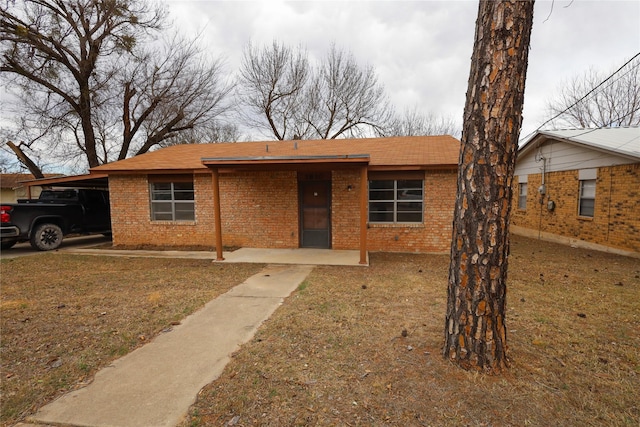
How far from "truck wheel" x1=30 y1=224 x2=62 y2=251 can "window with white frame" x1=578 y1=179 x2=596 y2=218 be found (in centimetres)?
1685

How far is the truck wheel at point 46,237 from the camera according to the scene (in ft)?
30.0

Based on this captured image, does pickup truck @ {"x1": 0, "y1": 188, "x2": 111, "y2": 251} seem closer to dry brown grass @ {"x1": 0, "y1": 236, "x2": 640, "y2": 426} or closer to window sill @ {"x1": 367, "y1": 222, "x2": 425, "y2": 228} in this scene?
dry brown grass @ {"x1": 0, "y1": 236, "x2": 640, "y2": 426}

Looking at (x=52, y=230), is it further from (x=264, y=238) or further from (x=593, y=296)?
(x=593, y=296)

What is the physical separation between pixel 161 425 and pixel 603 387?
3.38 meters

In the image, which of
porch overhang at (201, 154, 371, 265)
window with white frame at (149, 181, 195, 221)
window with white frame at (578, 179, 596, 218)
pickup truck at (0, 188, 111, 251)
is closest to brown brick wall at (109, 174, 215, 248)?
window with white frame at (149, 181, 195, 221)

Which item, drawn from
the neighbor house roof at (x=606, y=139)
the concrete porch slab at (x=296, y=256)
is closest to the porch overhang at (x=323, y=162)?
the concrete porch slab at (x=296, y=256)

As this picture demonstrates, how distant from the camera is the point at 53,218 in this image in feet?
31.3

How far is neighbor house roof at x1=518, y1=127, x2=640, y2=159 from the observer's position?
8.08 metres

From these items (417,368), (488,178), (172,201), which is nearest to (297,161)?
A: (172,201)

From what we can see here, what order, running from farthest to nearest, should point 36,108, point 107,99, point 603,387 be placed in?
point 107,99, point 36,108, point 603,387

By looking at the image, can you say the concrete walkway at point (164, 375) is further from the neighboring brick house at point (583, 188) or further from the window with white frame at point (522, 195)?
the window with white frame at point (522, 195)

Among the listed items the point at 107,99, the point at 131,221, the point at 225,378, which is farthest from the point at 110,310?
the point at 107,99

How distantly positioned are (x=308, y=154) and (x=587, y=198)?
29.6 ft

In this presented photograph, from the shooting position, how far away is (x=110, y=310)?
4.32m
